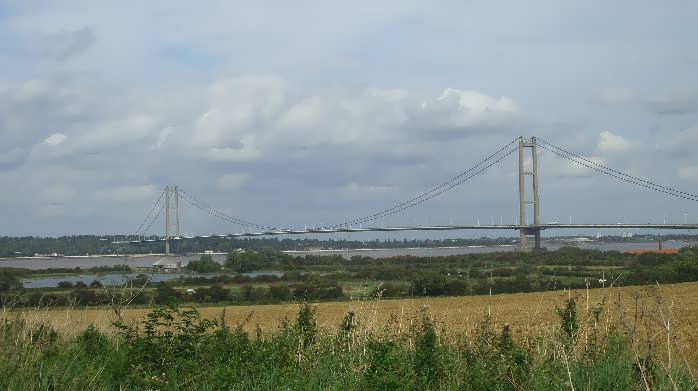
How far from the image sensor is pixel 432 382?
767 centimetres

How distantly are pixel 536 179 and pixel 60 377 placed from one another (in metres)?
66.4

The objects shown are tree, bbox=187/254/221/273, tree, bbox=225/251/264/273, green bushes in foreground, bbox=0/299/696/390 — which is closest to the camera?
green bushes in foreground, bbox=0/299/696/390

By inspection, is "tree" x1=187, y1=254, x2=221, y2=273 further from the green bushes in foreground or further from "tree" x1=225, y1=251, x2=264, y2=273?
the green bushes in foreground

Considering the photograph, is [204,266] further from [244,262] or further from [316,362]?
[316,362]

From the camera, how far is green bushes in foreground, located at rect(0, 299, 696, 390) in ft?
24.2

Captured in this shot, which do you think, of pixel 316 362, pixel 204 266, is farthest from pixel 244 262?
pixel 316 362

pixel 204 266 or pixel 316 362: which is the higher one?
pixel 316 362

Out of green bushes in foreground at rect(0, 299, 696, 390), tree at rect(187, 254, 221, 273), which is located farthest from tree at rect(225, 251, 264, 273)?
green bushes in foreground at rect(0, 299, 696, 390)

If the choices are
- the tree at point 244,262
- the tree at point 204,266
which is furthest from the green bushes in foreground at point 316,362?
the tree at point 244,262

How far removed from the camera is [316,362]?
8664mm

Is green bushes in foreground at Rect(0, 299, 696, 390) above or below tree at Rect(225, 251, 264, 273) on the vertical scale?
above

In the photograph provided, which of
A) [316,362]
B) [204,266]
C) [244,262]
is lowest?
[204,266]

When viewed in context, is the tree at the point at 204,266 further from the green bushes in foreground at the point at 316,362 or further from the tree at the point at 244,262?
the green bushes in foreground at the point at 316,362

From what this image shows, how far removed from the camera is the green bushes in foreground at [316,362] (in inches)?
291
